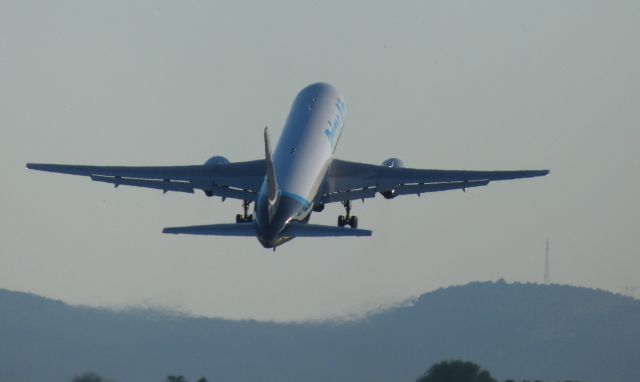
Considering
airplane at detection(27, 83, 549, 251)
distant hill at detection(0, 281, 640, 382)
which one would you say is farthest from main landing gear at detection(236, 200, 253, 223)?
distant hill at detection(0, 281, 640, 382)

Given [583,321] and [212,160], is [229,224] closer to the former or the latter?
[212,160]

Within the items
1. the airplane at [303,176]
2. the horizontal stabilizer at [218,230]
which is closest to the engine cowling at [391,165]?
the airplane at [303,176]

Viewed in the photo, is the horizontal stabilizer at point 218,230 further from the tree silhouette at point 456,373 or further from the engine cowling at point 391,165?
the tree silhouette at point 456,373

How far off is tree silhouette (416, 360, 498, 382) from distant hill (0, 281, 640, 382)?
12546 mm

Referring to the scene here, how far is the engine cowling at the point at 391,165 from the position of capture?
358 ft

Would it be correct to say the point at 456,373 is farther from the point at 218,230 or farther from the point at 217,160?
the point at 218,230

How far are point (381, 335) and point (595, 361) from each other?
3676 cm

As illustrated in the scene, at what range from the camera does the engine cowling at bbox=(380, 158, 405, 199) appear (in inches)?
4299

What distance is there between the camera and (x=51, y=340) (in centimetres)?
13350

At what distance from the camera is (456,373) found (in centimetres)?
11012

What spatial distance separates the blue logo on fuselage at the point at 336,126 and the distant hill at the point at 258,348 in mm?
17637

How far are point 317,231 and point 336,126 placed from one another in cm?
2120

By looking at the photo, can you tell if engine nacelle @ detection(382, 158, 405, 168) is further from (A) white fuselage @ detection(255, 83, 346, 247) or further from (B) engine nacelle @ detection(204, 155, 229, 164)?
(B) engine nacelle @ detection(204, 155, 229, 164)

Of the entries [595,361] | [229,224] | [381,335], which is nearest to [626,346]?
[595,361]
